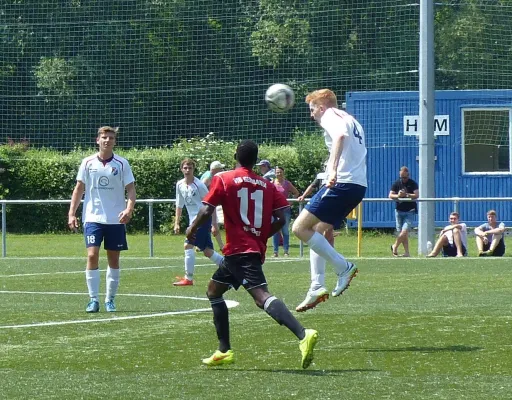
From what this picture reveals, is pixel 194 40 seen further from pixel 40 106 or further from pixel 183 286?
pixel 183 286

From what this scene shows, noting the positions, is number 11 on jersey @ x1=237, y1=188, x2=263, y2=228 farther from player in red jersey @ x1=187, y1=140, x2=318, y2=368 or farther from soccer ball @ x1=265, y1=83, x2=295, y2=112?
soccer ball @ x1=265, y1=83, x2=295, y2=112

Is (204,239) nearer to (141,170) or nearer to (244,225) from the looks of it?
(244,225)

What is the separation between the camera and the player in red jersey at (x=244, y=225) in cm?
855

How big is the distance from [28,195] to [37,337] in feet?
92.6

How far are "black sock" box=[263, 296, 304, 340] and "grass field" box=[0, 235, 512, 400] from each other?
29 cm

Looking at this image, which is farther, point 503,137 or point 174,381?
point 503,137

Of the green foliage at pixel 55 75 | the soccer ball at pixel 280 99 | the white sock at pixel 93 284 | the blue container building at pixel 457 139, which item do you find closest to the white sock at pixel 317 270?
the white sock at pixel 93 284

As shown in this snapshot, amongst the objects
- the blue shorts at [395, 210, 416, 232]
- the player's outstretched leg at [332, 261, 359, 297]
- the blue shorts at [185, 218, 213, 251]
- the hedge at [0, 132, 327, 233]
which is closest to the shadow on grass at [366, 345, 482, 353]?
the player's outstretched leg at [332, 261, 359, 297]

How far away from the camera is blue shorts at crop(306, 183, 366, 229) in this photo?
1074cm

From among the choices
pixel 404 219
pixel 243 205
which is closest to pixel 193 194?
pixel 404 219

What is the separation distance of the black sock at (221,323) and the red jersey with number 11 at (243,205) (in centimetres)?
38

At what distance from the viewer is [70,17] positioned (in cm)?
4009

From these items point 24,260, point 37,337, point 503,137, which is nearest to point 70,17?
point 503,137

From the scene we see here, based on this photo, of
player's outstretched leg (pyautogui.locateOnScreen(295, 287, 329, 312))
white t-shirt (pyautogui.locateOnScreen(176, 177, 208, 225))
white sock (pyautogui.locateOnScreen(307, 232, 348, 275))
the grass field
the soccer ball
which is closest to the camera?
the grass field
